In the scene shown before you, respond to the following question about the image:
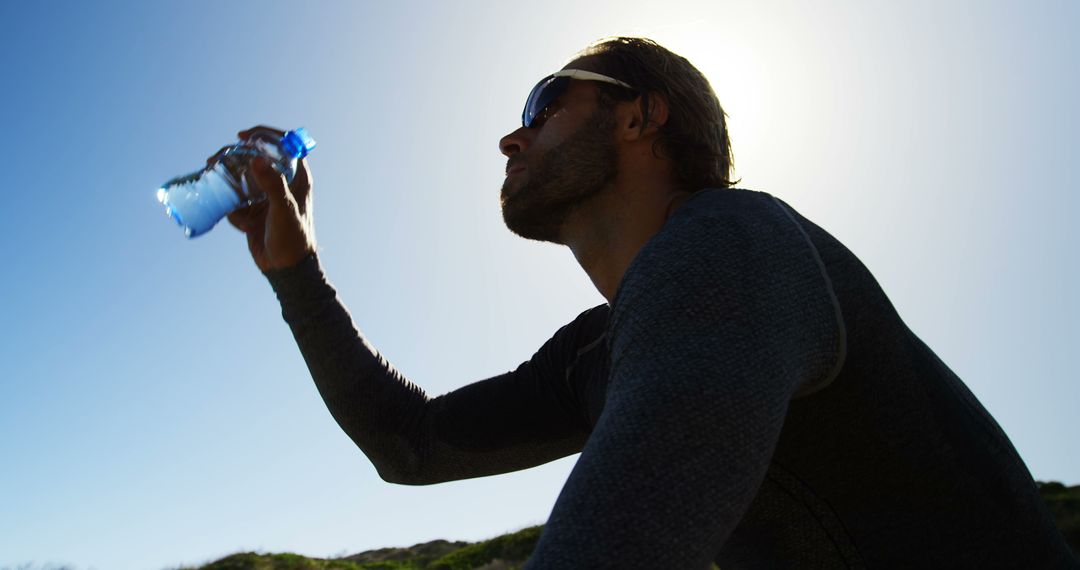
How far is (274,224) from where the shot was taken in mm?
2525

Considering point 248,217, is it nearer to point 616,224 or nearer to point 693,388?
point 616,224

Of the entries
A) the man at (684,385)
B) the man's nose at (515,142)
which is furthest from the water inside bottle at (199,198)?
the man's nose at (515,142)

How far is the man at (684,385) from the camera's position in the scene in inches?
41.5

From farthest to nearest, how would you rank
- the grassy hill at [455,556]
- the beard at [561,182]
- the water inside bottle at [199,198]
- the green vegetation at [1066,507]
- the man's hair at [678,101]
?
the grassy hill at [455,556], the green vegetation at [1066,507], the water inside bottle at [199,198], the man's hair at [678,101], the beard at [561,182]

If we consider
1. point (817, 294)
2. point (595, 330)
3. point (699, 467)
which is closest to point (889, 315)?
point (817, 294)

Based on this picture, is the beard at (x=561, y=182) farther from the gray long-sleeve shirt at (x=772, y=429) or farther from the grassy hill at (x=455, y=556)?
the grassy hill at (x=455, y=556)

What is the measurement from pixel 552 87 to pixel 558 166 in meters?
0.49

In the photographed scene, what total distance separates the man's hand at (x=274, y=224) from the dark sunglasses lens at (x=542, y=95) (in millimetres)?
925

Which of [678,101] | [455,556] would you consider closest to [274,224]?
[678,101]

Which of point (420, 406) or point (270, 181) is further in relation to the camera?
point (420, 406)

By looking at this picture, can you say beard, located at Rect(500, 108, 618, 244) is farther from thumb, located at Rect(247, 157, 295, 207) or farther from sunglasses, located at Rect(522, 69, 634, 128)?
thumb, located at Rect(247, 157, 295, 207)

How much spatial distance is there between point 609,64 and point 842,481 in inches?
73.7

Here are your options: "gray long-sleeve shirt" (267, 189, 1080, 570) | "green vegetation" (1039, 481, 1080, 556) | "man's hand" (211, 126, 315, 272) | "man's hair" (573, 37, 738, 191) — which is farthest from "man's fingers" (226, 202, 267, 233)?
"green vegetation" (1039, 481, 1080, 556)

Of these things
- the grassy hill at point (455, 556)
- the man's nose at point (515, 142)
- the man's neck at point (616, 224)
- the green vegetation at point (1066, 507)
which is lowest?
the green vegetation at point (1066, 507)
